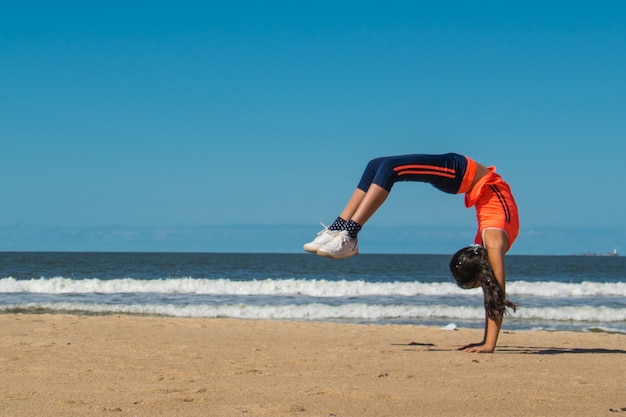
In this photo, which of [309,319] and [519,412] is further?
[309,319]

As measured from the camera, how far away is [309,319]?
14.1 metres

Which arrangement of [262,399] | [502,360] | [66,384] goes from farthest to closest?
[502,360] < [66,384] < [262,399]

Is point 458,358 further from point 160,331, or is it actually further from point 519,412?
point 160,331

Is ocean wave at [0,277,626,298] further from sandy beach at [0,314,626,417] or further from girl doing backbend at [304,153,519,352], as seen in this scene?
girl doing backbend at [304,153,519,352]

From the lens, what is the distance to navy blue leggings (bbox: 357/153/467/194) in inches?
214

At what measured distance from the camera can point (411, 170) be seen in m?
5.48

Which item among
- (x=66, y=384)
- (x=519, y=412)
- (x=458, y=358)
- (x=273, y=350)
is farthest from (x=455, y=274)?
(x=66, y=384)

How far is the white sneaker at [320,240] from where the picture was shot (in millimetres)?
5316

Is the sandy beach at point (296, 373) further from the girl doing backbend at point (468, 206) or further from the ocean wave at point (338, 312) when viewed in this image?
the ocean wave at point (338, 312)

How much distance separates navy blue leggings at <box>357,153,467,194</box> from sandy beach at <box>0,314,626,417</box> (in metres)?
1.62

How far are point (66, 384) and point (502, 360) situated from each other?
4255 mm

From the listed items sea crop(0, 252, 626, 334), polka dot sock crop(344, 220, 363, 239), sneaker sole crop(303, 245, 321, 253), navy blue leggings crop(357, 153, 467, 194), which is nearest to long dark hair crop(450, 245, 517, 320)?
navy blue leggings crop(357, 153, 467, 194)

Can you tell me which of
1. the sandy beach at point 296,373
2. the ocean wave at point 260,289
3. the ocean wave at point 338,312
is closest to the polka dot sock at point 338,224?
the sandy beach at point 296,373

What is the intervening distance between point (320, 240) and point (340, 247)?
19cm
